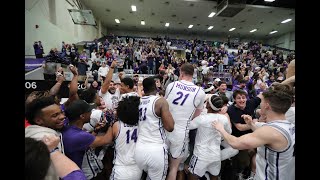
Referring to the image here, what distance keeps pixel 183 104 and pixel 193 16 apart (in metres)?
24.0

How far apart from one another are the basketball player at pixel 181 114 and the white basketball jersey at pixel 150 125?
520 millimetres

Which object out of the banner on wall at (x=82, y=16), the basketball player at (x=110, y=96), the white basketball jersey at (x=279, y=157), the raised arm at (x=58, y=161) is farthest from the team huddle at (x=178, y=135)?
the banner on wall at (x=82, y=16)

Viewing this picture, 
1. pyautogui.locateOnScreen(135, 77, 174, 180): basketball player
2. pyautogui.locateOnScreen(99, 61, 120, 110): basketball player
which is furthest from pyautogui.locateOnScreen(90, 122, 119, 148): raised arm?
pyautogui.locateOnScreen(99, 61, 120, 110): basketball player

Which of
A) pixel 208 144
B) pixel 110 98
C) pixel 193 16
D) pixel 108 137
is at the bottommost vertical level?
pixel 208 144

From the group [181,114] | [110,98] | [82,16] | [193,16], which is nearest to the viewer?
[181,114]

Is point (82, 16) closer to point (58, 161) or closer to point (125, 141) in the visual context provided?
point (125, 141)

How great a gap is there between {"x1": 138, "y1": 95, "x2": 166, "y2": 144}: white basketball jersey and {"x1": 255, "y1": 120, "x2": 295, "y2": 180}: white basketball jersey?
3.86 feet

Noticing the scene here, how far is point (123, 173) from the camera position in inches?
115

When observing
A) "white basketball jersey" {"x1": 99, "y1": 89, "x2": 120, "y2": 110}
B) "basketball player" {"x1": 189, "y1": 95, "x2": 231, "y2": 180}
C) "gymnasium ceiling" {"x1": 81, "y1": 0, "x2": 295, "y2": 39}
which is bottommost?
"basketball player" {"x1": 189, "y1": 95, "x2": 231, "y2": 180}

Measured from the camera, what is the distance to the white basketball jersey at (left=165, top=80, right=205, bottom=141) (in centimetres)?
358

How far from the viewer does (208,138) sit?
345 centimetres

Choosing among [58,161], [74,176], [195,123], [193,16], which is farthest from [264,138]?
[193,16]

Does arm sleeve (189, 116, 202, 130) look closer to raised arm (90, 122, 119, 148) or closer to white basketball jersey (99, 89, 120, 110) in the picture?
raised arm (90, 122, 119, 148)
